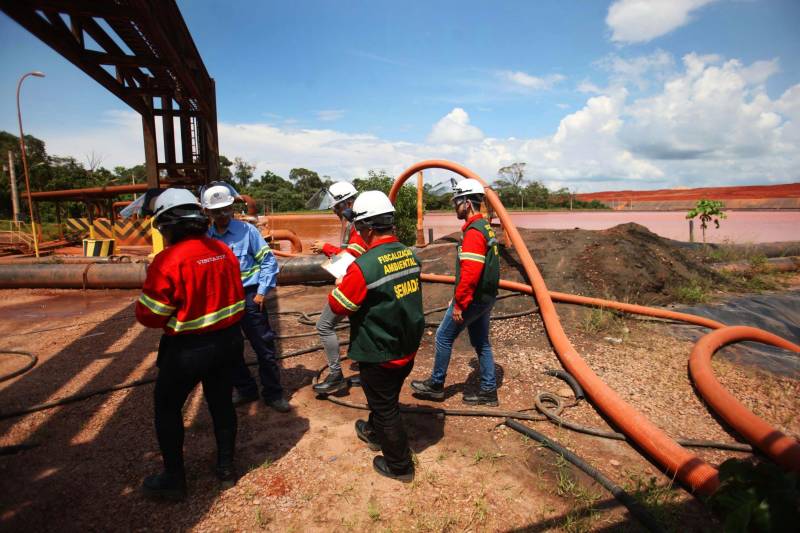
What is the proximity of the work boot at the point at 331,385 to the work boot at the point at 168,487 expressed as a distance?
1.42m

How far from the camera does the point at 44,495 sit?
8.46 ft

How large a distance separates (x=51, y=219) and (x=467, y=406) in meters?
41.3

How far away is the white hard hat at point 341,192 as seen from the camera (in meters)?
3.97

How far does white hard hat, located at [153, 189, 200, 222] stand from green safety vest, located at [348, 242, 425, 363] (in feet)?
3.43

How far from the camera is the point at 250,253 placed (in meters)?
3.54

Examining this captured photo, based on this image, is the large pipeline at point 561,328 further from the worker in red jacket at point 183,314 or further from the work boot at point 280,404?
the worker in red jacket at point 183,314

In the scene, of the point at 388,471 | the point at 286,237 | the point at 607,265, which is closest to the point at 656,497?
the point at 388,471

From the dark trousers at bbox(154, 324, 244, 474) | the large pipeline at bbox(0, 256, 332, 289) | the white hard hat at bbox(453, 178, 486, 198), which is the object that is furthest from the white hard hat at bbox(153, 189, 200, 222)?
the large pipeline at bbox(0, 256, 332, 289)

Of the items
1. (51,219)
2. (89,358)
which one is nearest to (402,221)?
(89,358)

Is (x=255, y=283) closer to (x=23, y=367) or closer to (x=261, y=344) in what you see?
(x=261, y=344)

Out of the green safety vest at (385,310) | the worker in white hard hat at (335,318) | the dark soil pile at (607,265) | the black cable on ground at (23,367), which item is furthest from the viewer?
the dark soil pile at (607,265)

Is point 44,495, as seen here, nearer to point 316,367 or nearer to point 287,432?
point 287,432

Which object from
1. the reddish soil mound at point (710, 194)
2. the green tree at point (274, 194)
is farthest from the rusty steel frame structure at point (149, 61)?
the reddish soil mound at point (710, 194)

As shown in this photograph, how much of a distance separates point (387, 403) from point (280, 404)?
1403 millimetres
